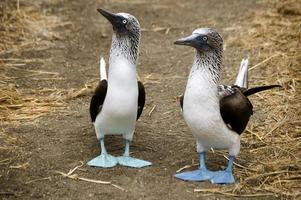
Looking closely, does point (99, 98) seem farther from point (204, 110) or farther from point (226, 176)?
point (226, 176)

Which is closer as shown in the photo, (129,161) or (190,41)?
(190,41)

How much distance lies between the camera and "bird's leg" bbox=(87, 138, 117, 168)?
15.1 feet

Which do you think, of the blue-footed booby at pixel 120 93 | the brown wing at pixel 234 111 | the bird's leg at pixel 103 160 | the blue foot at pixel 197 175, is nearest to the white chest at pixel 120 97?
the blue-footed booby at pixel 120 93

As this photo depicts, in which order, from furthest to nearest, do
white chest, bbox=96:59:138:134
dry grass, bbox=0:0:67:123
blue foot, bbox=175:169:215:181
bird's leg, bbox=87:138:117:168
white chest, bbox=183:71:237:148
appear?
dry grass, bbox=0:0:67:123 → bird's leg, bbox=87:138:117:168 → white chest, bbox=96:59:138:134 → blue foot, bbox=175:169:215:181 → white chest, bbox=183:71:237:148

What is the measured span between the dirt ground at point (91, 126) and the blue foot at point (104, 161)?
43 millimetres

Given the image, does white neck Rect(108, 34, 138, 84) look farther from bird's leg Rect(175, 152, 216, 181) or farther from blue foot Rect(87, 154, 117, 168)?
bird's leg Rect(175, 152, 216, 181)

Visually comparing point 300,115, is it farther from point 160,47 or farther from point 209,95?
point 160,47

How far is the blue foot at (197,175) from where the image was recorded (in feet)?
14.4

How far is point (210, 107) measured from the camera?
14.0 ft

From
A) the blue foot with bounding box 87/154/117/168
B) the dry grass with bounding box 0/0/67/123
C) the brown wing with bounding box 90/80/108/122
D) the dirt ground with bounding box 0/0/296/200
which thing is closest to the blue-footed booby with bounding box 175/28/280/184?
the dirt ground with bounding box 0/0/296/200

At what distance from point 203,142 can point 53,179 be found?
108 centimetres

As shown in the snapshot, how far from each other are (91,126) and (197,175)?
4.47 feet

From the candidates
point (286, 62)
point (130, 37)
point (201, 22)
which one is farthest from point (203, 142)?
point (201, 22)

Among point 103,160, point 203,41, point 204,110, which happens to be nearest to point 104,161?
point 103,160
